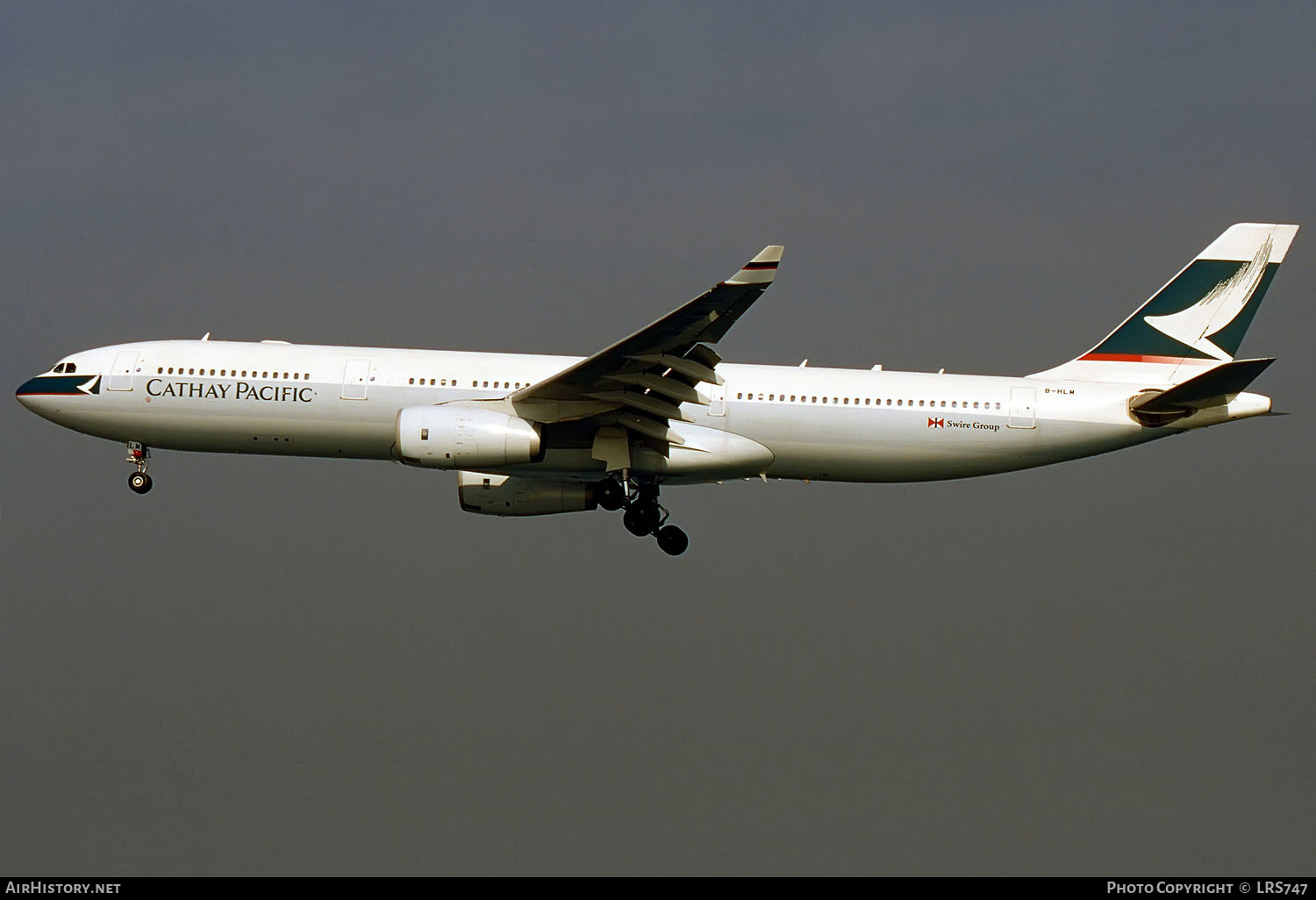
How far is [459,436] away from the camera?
3519cm

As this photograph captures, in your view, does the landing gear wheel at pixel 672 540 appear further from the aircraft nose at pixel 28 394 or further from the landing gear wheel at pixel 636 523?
the aircraft nose at pixel 28 394

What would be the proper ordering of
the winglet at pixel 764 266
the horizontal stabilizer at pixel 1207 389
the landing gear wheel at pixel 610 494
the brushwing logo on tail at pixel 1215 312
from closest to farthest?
the winglet at pixel 764 266, the horizontal stabilizer at pixel 1207 389, the landing gear wheel at pixel 610 494, the brushwing logo on tail at pixel 1215 312

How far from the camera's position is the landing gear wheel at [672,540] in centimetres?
3891

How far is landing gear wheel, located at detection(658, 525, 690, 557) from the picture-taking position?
3891 centimetres

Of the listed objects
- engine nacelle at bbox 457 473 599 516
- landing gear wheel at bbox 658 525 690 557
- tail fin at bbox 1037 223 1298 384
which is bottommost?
landing gear wheel at bbox 658 525 690 557

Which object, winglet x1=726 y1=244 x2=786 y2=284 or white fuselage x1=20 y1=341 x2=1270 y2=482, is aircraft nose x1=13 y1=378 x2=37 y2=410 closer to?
white fuselage x1=20 y1=341 x2=1270 y2=482

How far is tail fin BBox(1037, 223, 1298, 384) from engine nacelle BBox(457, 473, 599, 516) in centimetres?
1104

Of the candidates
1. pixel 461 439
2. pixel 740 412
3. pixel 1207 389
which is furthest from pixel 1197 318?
pixel 461 439

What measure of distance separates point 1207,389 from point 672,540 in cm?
1200

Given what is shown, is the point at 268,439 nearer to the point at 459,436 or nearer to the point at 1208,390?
the point at 459,436

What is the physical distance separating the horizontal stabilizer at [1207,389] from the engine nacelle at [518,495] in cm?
1246

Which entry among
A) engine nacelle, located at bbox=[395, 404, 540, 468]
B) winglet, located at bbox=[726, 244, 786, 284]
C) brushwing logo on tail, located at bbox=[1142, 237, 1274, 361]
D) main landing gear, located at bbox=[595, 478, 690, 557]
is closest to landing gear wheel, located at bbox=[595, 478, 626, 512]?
main landing gear, located at bbox=[595, 478, 690, 557]

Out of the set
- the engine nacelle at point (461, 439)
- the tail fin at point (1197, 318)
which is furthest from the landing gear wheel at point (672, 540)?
the tail fin at point (1197, 318)

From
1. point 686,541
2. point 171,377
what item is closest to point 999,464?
point 686,541
